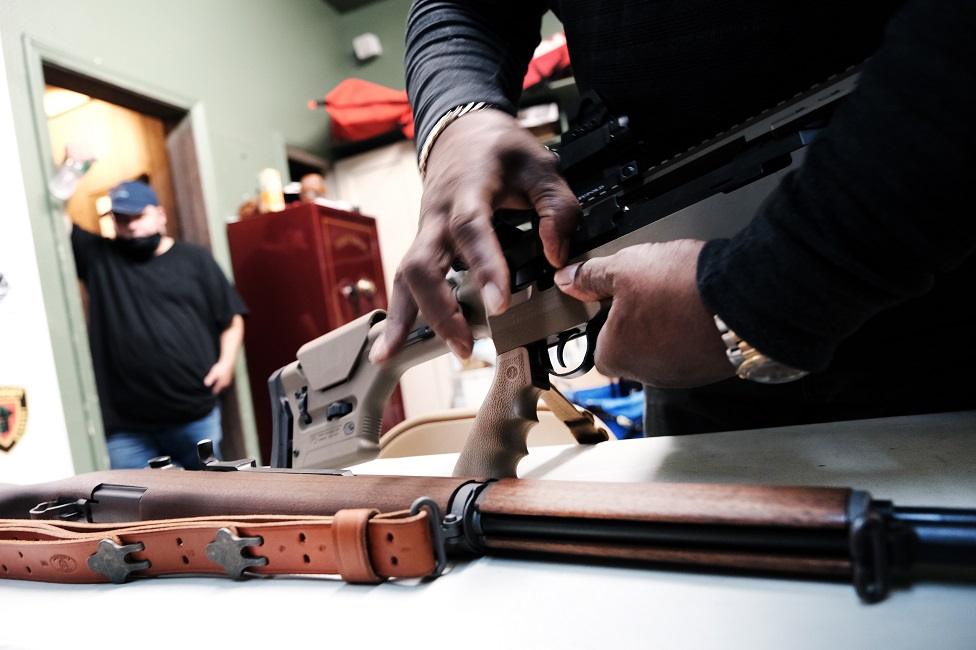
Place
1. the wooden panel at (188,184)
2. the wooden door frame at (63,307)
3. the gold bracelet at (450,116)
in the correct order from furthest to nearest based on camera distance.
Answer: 1. the wooden panel at (188,184)
2. the wooden door frame at (63,307)
3. the gold bracelet at (450,116)

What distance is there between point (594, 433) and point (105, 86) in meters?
2.38

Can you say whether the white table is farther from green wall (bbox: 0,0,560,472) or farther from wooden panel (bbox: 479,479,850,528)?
green wall (bbox: 0,0,560,472)

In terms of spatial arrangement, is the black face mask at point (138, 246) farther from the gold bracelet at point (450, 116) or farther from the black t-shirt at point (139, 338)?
the gold bracelet at point (450, 116)

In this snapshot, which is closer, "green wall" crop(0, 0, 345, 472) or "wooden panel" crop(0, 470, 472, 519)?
"wooden panel" crop(0, 470, 472, 519)

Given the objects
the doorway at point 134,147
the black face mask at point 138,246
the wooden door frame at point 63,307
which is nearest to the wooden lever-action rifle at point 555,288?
the wooden door frame at point 63,307

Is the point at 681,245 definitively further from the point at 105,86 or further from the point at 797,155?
the point at 105,86

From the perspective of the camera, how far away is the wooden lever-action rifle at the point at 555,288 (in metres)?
0.56

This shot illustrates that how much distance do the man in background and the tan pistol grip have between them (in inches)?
75.1

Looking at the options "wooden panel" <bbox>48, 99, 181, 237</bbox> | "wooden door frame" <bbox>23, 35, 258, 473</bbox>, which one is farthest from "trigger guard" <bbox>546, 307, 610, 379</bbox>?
"wooden panel" <bbox>48, 99, 181, 237</bbox>

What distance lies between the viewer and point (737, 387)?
2.58 ft

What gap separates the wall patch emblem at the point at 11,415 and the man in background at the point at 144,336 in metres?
0.41

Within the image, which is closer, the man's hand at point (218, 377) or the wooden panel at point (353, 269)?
the man's hand at point (218, 377)

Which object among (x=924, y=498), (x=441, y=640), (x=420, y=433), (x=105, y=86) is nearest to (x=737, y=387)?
(x=924, y=498)

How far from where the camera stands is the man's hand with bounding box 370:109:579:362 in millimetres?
605
